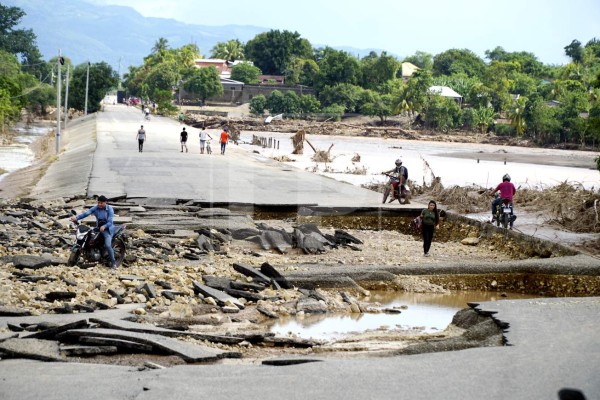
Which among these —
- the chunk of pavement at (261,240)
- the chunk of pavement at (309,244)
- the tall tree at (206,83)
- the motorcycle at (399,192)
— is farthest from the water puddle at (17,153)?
the tall tree at (206,83)

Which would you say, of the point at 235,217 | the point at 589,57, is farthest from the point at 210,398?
the point at 589,57

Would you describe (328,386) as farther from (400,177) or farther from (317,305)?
(400,177)

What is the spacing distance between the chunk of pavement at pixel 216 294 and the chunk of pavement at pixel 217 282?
302 millimetres

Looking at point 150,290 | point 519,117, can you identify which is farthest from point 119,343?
point 519,117

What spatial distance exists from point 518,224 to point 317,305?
13232 millimetres

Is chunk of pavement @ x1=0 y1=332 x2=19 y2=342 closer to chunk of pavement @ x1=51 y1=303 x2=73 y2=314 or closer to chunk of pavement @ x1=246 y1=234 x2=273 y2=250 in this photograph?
chunk of pavement @ x1=51 y1=303 x2=73 y2=314

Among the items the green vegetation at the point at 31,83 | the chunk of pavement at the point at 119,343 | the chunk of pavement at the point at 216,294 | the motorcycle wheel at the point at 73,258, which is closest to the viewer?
the chunk of pavement at the point at 119,343

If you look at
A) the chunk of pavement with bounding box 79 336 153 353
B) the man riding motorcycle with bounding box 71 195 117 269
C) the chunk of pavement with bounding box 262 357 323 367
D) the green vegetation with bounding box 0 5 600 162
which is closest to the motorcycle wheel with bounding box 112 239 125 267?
the man riding motorcycle with bounding box 71 195 117 269

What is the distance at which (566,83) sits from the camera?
12950 cm

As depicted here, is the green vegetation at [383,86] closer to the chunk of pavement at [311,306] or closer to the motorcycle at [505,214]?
the motorcycle at [505,214]

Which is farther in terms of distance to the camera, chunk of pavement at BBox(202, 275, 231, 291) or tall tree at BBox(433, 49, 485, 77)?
tall tree at BBox(433, 49, 485, 77)

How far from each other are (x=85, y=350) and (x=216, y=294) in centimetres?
461

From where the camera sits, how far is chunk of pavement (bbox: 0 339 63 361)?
34.3ft

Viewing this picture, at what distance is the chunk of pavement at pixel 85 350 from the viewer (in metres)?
10.9
